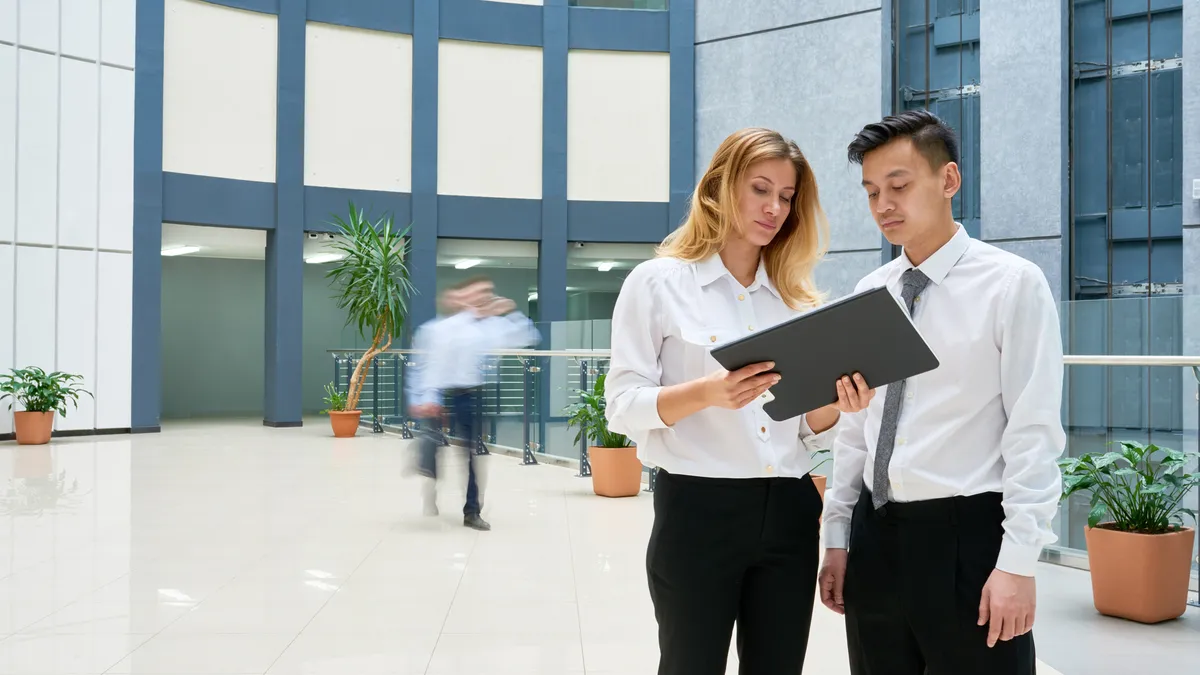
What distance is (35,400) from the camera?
11023 millimetres

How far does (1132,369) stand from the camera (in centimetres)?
479

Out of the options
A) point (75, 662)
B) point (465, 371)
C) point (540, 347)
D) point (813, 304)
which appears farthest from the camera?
point (540, 347)

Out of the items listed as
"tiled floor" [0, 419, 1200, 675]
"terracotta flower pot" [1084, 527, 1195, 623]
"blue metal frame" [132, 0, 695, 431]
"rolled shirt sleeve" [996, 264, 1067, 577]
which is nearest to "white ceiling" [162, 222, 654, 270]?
"blue metal frame" [132, 0, 695, 431]

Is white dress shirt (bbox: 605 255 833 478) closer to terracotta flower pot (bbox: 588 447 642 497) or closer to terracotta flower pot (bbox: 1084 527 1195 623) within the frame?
terracotta flower pot (bbox: 1084 527 1195 623)

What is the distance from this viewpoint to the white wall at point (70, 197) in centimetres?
1149

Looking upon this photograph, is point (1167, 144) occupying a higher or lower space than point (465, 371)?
higher

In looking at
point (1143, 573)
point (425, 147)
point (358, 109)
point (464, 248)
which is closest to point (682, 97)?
point (425, 147)

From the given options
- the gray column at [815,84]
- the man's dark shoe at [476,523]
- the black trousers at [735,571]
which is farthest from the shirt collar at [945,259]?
the gray column at [815,84]

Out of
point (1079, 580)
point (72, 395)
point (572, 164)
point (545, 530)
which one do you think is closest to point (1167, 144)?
point (572, 164)

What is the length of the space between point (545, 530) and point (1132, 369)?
3458mm

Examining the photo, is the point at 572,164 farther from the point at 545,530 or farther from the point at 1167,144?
the point at 545,530

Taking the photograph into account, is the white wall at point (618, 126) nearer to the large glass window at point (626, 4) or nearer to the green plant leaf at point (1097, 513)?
the large glass window at point (626, 4)

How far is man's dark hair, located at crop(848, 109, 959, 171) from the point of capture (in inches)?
66.2

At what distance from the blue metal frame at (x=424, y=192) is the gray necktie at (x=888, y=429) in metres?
12.9
